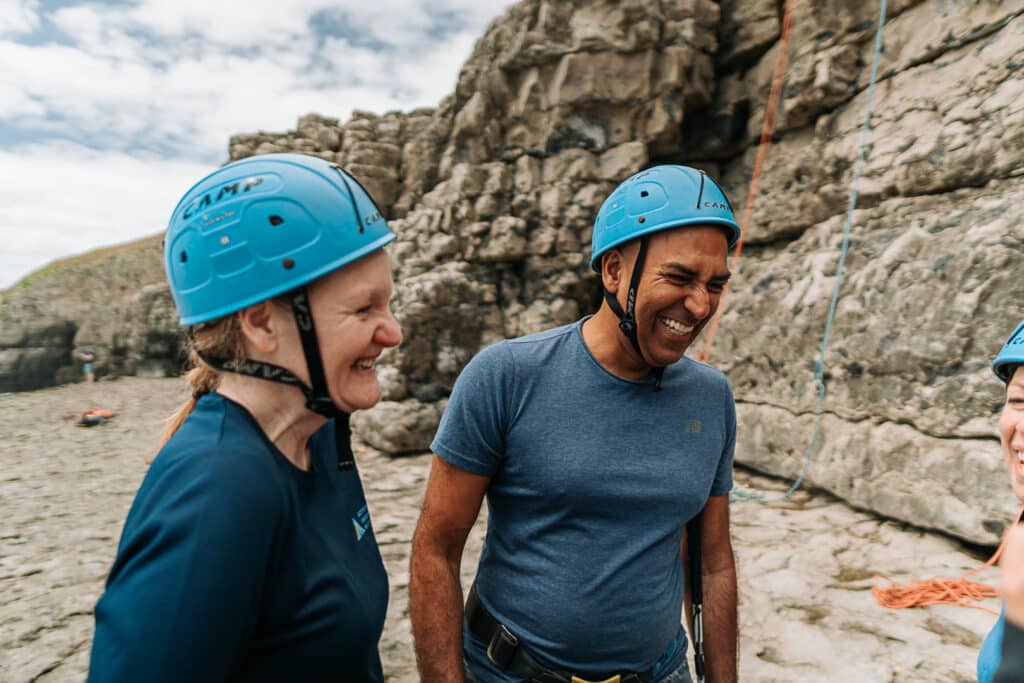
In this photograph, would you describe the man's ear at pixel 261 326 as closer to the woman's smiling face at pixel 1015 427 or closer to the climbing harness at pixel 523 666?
the climbing harness at pixel 523 666

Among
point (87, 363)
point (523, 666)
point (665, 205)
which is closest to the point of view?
point (523, 666)

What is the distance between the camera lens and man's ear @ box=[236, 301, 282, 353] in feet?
4.09

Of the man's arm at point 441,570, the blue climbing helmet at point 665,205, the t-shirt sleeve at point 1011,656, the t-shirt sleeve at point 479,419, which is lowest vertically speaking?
the man's arm at point 441,570

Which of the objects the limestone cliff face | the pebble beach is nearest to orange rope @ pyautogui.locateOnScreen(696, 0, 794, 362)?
the limestone cliff face

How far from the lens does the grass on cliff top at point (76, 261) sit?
2022 cm

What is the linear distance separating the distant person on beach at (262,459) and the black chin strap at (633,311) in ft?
2.94

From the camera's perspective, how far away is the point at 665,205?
6.40ft

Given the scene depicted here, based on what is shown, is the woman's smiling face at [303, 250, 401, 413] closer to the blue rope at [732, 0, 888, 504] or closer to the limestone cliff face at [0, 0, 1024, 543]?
the limestone cliff face at [0, 0, 1024, 543]

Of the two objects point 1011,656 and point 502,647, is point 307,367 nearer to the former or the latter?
point 502,647

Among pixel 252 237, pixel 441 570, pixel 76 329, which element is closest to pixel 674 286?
pixel 441 570

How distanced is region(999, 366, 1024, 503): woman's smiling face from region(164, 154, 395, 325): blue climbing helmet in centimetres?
202

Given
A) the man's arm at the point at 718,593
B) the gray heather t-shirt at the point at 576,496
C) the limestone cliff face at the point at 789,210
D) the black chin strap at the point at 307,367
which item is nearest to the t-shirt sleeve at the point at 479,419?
the gray heather t-shirt at the point at 576,496

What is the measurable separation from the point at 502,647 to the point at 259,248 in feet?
4.85

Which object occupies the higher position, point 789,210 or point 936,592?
point 789,210
